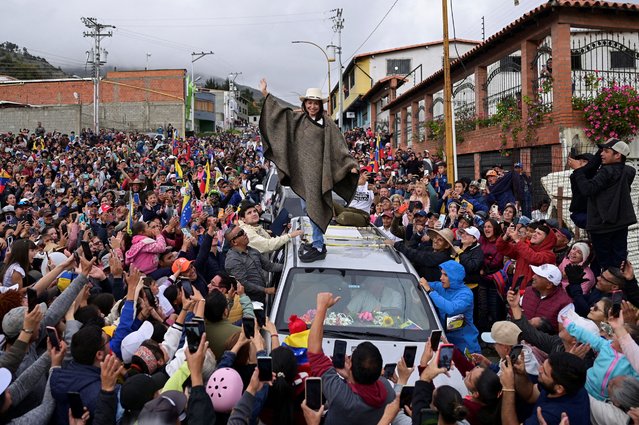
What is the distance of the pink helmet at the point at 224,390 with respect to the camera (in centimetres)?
381

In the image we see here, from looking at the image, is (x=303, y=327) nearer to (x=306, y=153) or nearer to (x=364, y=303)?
(x=364, y=303)

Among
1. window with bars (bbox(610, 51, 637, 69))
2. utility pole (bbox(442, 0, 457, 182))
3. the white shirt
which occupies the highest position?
window with bars (bbox(610, 51, 637, 69))

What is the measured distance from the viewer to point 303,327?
4.98 meters

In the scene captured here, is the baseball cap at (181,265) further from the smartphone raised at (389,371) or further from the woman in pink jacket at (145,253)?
the smartphone raised at (389,371)

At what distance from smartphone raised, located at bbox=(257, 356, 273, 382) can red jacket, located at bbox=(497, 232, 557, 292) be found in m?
4.33

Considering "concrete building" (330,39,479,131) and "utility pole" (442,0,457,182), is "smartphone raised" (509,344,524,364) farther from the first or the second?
"concrete building" (330,39,479,131)

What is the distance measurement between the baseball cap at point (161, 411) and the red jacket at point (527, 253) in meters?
4.66

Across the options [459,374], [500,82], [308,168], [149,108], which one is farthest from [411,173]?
[149,108]

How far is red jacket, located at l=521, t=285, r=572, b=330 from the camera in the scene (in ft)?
18.5

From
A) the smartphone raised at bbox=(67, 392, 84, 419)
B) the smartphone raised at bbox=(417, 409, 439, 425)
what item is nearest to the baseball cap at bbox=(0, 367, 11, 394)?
the smartphone raised at bbox=(67, 392, 84, 419)

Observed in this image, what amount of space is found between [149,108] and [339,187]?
202 feet

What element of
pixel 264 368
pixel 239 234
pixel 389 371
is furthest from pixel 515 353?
pixel 239 234

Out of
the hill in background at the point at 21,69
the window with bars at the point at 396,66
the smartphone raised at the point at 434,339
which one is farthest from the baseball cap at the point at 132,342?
the hill in background at the point at 21,69

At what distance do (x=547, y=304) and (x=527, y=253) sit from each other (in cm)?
148
